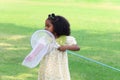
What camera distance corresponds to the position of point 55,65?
4891 mm

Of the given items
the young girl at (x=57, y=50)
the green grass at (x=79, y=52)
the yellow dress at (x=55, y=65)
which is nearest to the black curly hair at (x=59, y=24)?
the young girl at (x=57, y=50)

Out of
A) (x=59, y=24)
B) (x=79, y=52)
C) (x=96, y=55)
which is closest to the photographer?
(x=59, y=24)

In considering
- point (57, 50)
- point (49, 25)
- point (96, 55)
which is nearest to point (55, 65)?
point (57, 50)

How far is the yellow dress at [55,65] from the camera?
16.0 ft

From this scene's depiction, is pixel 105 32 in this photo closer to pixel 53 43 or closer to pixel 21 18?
pixel 21 18

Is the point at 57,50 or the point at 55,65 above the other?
the point at 57,50

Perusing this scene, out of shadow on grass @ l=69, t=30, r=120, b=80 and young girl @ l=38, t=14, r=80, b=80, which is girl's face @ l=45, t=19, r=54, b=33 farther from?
shadow on grass @ l=69, t=30, r=120, b=80

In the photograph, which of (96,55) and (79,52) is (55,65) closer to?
(96,55)

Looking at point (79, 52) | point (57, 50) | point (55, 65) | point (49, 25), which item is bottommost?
point (79, 52)

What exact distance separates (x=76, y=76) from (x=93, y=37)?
5.64m

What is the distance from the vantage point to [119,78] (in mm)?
7254

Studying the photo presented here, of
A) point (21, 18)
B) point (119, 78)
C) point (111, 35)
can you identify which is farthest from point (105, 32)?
point (119, 78)

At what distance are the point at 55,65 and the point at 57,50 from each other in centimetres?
18

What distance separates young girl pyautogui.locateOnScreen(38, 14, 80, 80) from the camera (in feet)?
15.9
